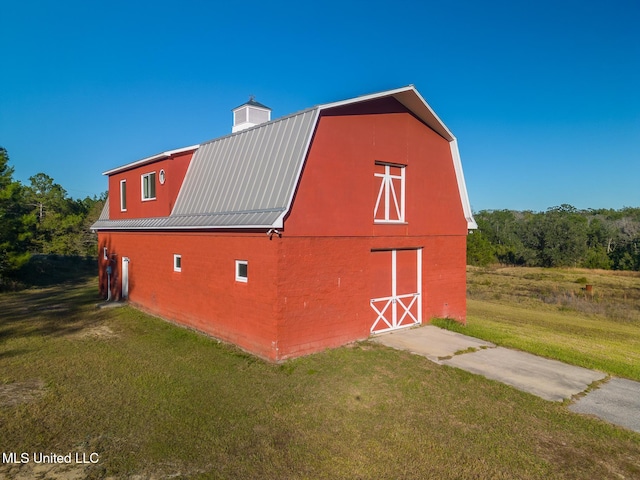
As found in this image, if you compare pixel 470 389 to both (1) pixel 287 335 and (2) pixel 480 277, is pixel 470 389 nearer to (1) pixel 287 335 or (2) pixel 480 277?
(1) pixel 287 335

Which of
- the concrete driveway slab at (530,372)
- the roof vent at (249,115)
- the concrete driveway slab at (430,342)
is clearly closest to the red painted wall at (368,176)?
the concrete driveway slab at (430,342)

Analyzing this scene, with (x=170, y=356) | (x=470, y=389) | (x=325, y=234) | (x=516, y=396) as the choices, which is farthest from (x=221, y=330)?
(x=516, y=396)

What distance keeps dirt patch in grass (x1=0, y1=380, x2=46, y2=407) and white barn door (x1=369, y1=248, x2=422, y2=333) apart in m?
7.47

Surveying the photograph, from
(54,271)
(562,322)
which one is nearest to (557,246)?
(562,322)

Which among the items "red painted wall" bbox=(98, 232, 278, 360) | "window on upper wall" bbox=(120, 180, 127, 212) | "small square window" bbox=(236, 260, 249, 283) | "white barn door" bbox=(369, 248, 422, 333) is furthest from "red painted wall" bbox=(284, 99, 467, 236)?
"window on upper wall" bbox=(120, 180, 127, 212)

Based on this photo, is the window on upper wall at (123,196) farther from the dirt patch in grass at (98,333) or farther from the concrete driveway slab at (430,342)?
the concrete driveway slab at (430,342)

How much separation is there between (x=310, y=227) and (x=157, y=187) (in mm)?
7472

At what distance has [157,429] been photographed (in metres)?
6.18

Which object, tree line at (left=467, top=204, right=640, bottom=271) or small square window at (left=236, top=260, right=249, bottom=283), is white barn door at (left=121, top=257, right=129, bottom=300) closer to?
small square window at (left=236, top=260, right=249, bottom=283)

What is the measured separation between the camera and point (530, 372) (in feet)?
28.6

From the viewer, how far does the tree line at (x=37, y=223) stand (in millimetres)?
22672

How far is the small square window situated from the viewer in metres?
10.2

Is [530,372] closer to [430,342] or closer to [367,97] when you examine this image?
[430,342]

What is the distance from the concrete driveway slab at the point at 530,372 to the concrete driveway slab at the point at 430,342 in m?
0.42
